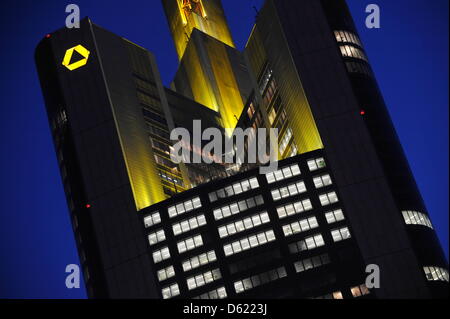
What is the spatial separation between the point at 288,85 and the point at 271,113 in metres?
16.4

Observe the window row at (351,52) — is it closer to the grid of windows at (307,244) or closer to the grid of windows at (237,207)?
the grid of windows at (237,207)

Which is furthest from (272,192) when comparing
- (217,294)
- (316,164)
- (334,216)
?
(217,294)

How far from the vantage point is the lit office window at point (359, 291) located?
424ft

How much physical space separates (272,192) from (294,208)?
18.5 feet

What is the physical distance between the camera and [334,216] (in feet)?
454

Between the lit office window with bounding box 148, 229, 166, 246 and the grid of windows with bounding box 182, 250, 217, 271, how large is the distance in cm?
730

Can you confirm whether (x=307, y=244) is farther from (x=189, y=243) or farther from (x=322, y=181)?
(x=189, y=243)

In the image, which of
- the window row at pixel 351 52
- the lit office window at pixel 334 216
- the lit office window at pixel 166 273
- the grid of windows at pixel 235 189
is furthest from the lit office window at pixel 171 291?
the window row at pixel 351 52

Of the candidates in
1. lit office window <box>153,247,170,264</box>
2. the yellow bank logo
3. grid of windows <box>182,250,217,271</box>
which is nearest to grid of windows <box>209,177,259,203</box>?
grid of windows <box>182,250,217,271</box>

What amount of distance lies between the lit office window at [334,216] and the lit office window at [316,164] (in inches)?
384

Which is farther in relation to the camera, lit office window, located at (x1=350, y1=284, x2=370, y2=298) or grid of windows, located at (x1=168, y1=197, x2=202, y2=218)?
grid of windows, located at (x1=168, y1=197, x2=202, y2=218)

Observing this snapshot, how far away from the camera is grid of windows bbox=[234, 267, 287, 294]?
135125mm

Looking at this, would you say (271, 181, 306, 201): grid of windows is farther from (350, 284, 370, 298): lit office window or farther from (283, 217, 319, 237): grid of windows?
(350, 284, 370, 298): lit office window

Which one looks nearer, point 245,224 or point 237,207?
point 245,224
